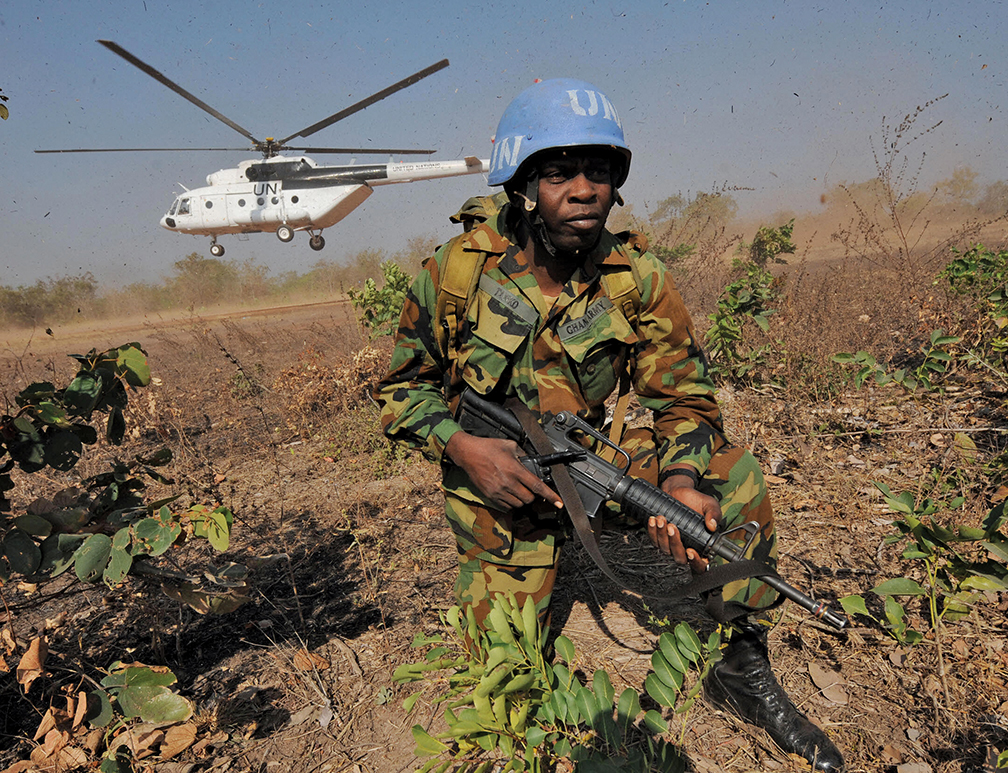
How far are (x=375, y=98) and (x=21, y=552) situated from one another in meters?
14.0

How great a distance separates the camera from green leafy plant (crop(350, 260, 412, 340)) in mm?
5855

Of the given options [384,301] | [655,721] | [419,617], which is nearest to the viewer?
[655,721]

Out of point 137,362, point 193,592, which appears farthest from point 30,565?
point 137,362

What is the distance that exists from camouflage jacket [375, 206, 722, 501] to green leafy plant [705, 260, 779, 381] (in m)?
2.56

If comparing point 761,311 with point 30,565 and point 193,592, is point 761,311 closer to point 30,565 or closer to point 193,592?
point 193,592

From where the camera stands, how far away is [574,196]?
196 cm

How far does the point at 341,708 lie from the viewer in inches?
79.7

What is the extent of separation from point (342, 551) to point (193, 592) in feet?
4.16

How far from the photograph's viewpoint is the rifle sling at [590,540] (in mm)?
1531

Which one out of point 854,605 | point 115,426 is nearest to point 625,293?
point 854,605

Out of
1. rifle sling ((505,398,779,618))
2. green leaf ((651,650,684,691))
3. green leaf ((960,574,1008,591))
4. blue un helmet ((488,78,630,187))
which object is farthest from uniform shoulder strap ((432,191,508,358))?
green leaf ((960,574,1008,591))

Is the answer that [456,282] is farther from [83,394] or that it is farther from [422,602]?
[422,602]

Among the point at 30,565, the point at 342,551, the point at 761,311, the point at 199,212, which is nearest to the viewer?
the point at 30,565

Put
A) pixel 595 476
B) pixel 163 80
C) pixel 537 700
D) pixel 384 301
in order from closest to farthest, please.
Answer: pixel 537 700 < pixel 595 476 < pixel 384 301 < pixel 163 80
